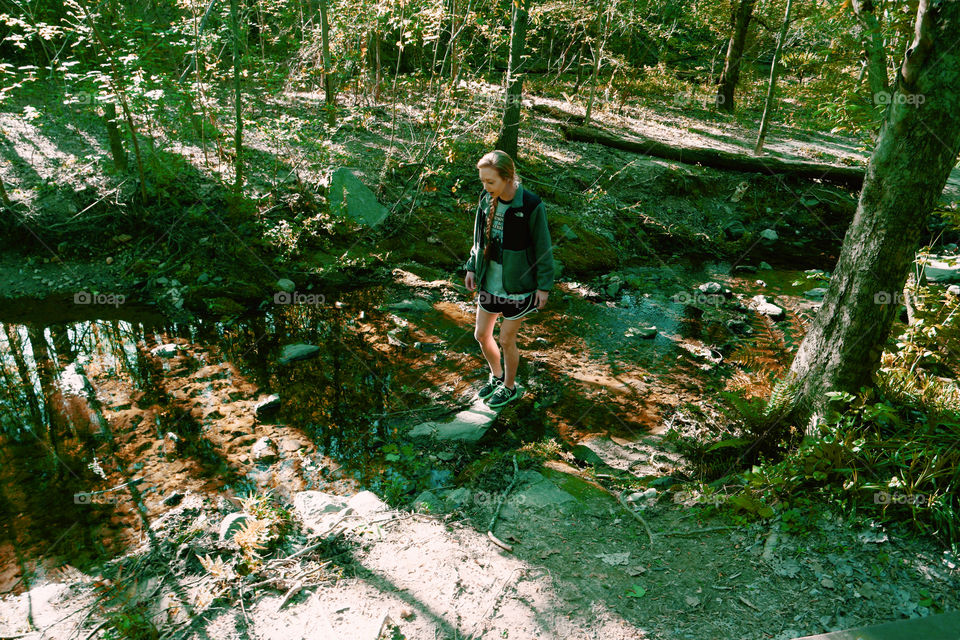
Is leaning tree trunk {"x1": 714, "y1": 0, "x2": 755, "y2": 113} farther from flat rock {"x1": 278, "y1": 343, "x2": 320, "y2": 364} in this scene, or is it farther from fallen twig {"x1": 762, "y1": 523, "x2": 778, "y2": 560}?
fallen twig {"x1": 762, "y1": 523, "x2": 778, "y2": 560}

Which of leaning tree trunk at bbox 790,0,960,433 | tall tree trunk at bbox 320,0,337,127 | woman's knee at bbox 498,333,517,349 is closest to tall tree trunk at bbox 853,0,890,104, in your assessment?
leaning tree trunk at bbox 790,0,960,433

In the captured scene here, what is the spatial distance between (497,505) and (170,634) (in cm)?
209

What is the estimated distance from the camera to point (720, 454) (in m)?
4.45

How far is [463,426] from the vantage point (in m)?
5.04

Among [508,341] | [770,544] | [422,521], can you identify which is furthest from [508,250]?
[770,544]

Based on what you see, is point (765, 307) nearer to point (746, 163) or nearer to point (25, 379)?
point (746, 163)

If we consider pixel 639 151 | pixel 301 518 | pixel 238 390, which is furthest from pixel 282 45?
pixel 301 518

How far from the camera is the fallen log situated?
Answer: 12.0 meters

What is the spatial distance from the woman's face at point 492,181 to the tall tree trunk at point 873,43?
2.75 m

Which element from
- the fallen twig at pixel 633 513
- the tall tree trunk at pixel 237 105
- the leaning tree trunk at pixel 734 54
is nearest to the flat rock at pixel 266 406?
the fallen twig at pixel 633 513

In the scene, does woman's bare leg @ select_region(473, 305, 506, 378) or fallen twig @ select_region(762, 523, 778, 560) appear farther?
woman's bare leg @ select_region(473, 305, 506, 378)

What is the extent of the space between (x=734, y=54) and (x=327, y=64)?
13.9 m

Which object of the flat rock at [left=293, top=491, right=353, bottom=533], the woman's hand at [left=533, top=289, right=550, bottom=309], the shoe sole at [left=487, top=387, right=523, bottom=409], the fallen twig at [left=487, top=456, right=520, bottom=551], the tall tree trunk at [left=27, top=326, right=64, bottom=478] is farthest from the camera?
the shoe sole at [left=487, top=387, right=523, bottom=409]

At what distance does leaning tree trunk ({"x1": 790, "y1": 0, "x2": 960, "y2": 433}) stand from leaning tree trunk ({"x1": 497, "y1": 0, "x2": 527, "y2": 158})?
20.9 feet
